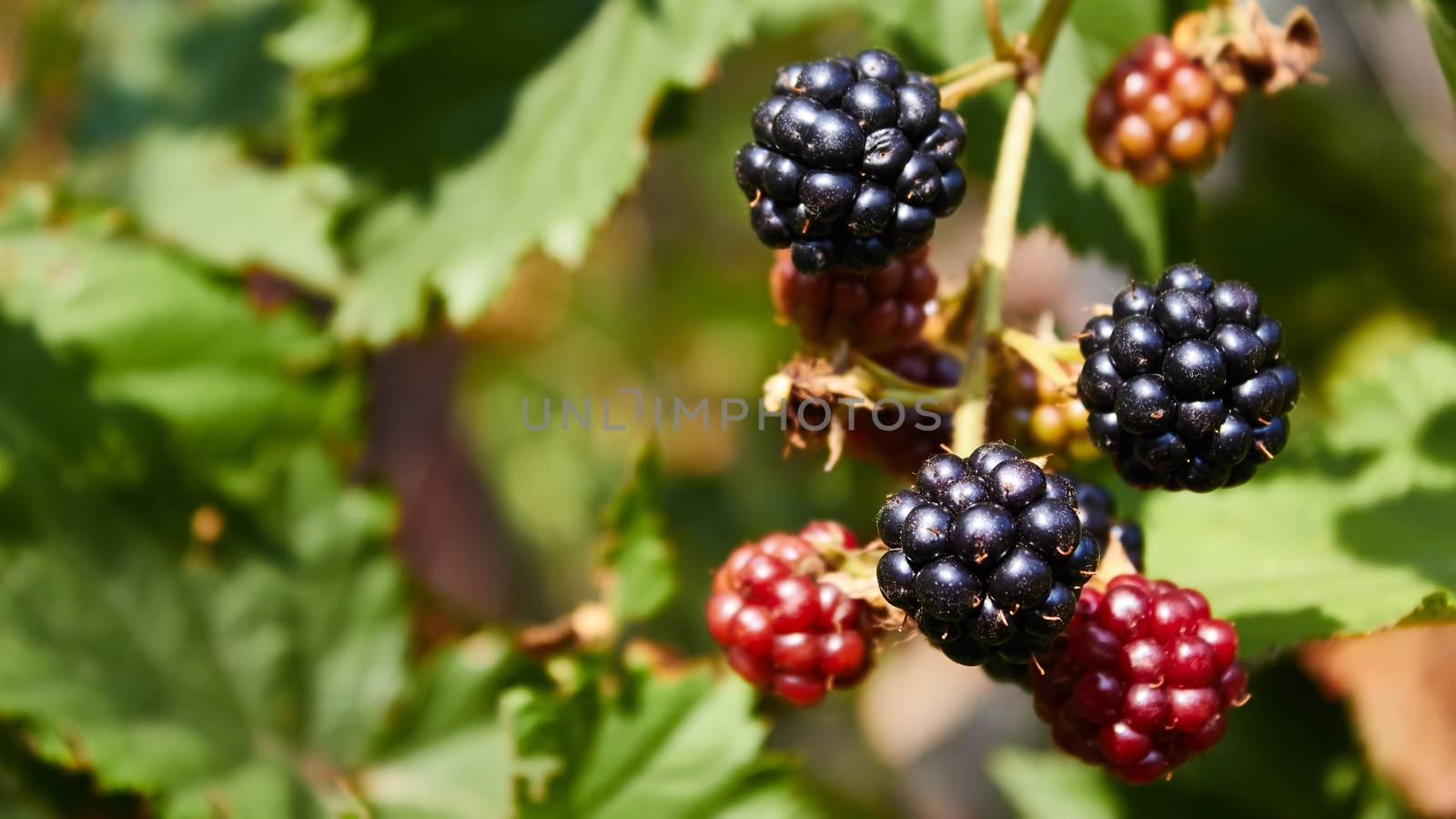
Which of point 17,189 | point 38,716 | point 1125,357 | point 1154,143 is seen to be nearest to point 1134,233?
point 1154,143

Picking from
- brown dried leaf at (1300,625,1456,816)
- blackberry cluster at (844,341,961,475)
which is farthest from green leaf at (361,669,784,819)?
brown dried leaf at (1300,625,1456,816)

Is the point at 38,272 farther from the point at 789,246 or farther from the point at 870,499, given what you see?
the point at 870,499

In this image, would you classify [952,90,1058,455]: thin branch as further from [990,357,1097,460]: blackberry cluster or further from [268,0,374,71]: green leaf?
[268,0,374,71]: green leaf

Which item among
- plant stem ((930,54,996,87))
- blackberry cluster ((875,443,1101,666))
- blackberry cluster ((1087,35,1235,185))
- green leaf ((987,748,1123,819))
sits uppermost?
plant stem ((930,54,996,87))

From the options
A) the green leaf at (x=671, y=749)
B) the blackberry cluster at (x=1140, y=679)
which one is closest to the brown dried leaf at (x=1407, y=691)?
the green leaf at (x=671, y=749)

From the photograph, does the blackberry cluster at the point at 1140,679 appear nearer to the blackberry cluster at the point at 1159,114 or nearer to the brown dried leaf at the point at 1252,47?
the blackberry cluster at the point at 1159,114

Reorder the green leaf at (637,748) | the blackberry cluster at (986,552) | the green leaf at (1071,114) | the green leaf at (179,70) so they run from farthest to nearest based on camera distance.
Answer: the green leaf at (179,70), the green leaf at (1071,114), the green leaf at (637,748), the blackberry cluster at (986,552)

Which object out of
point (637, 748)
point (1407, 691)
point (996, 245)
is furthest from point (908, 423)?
point (1407, 691)
